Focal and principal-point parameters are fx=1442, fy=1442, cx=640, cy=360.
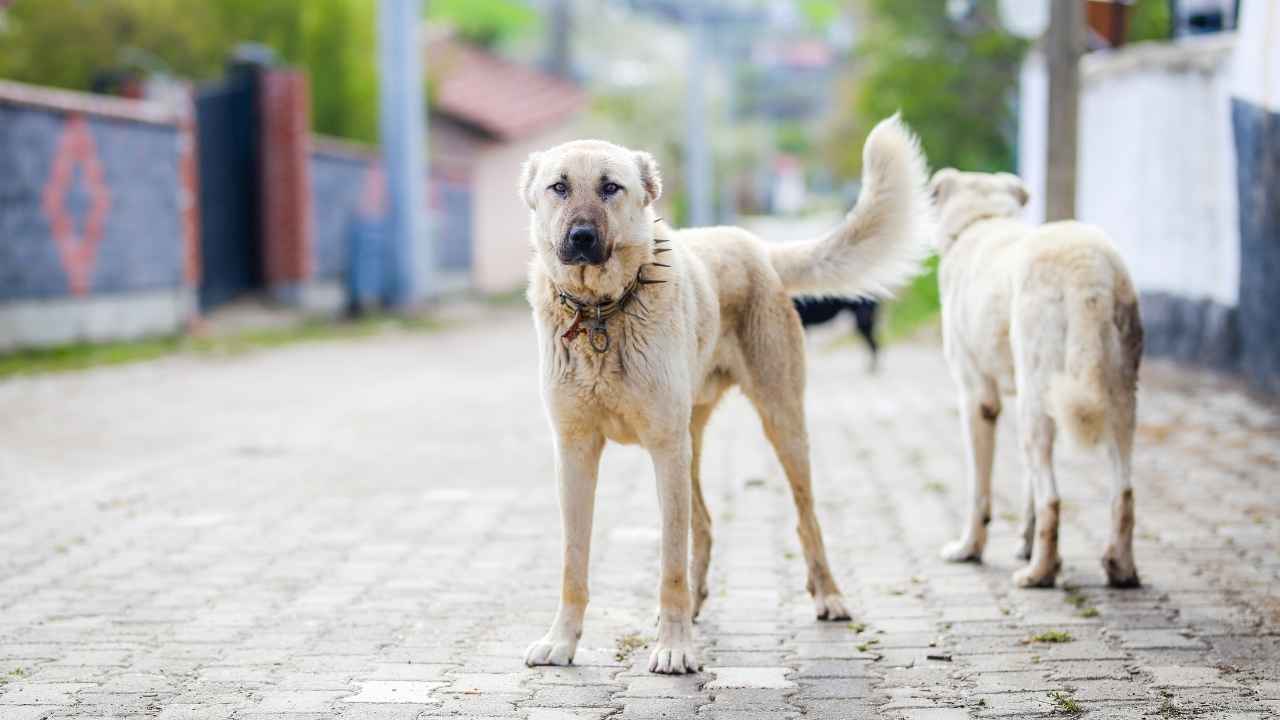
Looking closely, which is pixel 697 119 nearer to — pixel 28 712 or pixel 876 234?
pixel 876 234

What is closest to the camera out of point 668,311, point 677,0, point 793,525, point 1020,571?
point 668,311

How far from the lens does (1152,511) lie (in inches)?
275

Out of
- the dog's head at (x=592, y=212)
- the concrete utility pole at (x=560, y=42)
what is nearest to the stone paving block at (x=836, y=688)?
the dog's head at (x=592, y=212)

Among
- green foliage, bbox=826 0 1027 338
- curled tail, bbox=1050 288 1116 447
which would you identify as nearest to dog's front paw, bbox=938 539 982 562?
curled tail, bbox=1050 288 1116 447

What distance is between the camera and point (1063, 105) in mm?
10336

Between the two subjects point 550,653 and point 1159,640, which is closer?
point 550,653

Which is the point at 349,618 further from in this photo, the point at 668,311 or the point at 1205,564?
the point at 1205,564

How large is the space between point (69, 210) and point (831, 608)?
12.7 meters

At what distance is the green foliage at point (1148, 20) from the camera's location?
18.9 m

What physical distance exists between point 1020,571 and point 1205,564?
0.80m

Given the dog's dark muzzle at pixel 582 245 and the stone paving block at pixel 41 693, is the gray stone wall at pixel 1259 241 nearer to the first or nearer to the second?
the dog's dark muzzle at pixel 582 245

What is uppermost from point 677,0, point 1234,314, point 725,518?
point 677,0

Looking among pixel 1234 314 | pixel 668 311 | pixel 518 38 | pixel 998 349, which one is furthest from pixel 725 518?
pixel 518 38

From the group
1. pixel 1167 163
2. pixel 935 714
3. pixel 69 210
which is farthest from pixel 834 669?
pixel 69 210
